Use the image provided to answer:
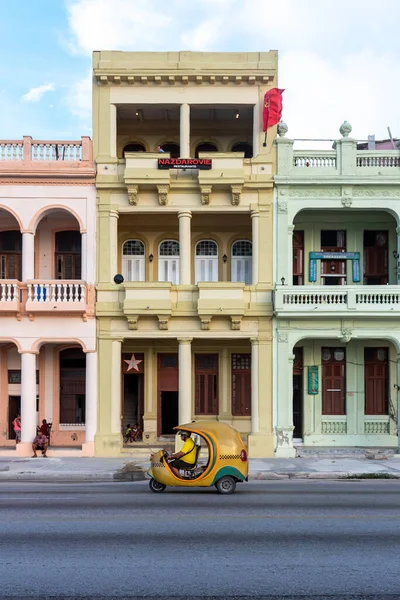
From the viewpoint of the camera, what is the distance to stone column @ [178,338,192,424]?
23109mm

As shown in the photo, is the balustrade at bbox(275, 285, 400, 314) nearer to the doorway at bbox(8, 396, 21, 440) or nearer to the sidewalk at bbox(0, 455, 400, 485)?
the sidewalk at bbox(0, 455, 400, 485)

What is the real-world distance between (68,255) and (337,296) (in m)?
10.0

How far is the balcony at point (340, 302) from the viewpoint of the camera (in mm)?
22734

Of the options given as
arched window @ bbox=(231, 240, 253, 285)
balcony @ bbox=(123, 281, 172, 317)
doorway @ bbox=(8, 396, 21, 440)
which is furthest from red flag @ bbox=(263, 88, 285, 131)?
doorway @ bbox=(8, 396, 21, 440)

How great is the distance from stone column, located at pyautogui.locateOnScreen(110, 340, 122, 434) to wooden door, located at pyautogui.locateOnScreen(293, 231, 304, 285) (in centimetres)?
698

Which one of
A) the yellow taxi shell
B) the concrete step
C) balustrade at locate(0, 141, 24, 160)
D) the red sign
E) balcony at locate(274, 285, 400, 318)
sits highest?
balustrade at locate(0, 141, 24, 160)

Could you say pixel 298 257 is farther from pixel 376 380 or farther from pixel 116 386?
pixel 116 386

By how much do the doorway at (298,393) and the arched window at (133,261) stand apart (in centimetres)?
650

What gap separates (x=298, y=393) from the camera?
2500 centimetres

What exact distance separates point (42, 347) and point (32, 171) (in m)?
6.50

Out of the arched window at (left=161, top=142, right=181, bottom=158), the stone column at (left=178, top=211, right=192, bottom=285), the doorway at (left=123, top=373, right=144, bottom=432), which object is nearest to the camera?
the stone column at (left=178, top=211, right=192, bottom=285)

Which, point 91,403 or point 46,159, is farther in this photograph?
point 46,159

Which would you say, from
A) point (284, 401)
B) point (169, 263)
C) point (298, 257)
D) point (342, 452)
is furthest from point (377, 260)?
point (169, 263)

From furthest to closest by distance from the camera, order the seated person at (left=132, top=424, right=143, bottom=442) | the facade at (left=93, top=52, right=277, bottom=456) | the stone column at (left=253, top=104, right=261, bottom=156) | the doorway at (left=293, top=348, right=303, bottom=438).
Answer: the doorway at (left=293, top=348, right=303, bottom=438) < the seated person at (left=132, top=424, right=143, bottom=442) < the stone column at (left=253, top=104, right=261, bottom=156) < the facade at (left=93, top=52, right=277, bottom=456)
